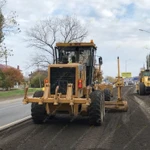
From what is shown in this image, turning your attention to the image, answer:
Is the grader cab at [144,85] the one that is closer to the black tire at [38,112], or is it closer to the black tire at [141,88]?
the black tire at [141,88]

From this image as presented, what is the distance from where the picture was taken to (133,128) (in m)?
11.4

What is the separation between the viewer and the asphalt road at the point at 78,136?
28.1ft

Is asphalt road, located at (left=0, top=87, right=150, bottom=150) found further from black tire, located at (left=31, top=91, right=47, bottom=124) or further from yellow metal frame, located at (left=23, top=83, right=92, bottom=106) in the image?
yellow metal frame, located at (left=23, top=83, right=92, bottom=106)

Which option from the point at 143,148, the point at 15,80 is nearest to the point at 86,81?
the point at 143,148

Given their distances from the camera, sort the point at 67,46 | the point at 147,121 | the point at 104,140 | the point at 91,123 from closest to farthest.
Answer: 1. the point at 104,140
2. the point at 91,123
3. the point at 147,121
4. the point at 67,46

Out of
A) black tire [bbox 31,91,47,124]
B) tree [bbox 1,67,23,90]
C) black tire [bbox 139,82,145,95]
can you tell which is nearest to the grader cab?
black tire [bbox 139,82,145,95]

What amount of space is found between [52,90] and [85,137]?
10.2ft

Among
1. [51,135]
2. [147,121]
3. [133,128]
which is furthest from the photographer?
[147,121]

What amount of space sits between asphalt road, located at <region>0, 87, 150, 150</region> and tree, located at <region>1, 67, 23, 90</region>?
171ft

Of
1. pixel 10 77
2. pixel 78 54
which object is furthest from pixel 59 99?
pixel 10 77

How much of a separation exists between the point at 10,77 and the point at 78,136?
192 ft

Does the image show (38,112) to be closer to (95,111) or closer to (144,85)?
(95,111)

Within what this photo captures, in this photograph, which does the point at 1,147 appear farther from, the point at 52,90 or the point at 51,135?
the point at 52,90

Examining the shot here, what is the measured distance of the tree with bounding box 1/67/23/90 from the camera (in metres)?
64.6
